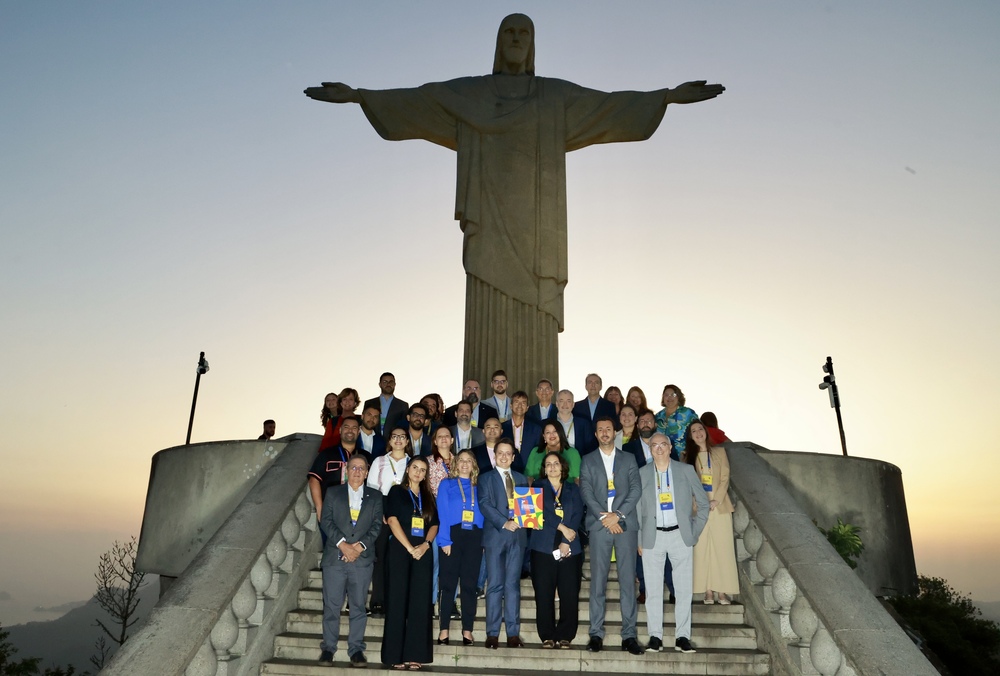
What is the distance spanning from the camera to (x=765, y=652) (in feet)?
24.3

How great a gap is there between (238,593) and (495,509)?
7.65 feet

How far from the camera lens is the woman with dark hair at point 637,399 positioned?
9817 millimetres

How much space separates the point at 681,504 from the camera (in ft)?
25.6

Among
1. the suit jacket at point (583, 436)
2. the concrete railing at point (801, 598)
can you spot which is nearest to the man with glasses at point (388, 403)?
the suit jacket at point (583, 436)

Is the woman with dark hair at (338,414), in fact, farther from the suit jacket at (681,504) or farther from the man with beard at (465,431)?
the suit jacket at (681,504)

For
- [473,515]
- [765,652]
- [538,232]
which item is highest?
[538,232]

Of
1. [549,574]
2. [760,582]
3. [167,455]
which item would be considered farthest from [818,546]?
[167,455]

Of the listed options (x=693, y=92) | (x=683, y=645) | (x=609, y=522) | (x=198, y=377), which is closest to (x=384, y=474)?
(x=609, y=522)

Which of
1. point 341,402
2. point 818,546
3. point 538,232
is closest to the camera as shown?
point 818,546

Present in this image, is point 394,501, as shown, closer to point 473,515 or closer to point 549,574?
point 473,515

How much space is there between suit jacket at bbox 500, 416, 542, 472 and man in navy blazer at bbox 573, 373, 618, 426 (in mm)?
1121

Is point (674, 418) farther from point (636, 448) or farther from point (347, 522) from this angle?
point (347, 522)

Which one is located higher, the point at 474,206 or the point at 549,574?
the point at 474,206

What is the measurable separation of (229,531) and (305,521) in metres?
1.28
